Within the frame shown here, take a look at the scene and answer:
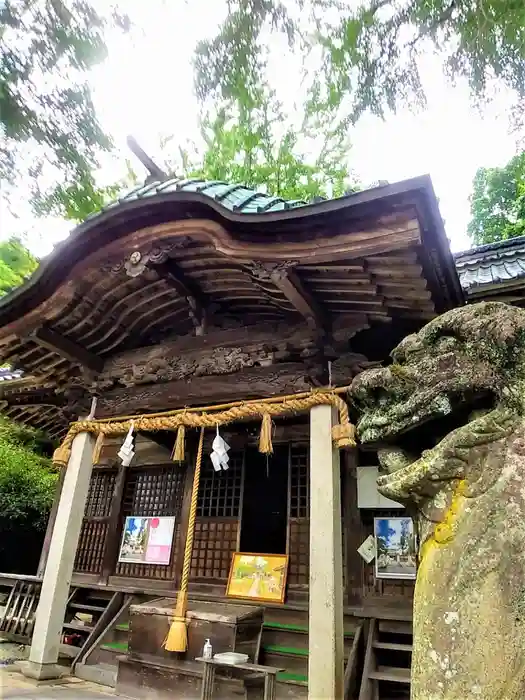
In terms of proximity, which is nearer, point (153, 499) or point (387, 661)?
point (387, 661)

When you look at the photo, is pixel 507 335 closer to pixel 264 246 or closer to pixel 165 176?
pixel 264 246

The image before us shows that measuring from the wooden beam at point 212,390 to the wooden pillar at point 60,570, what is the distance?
35.0 inches

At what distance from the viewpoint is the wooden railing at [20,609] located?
6430 mm

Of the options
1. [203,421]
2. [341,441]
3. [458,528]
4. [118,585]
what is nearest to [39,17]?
[203,421]

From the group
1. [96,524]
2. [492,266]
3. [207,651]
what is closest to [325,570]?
[207,651]

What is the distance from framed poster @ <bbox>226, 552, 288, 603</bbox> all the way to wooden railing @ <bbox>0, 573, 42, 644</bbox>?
286cm

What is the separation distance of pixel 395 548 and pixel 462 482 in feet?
11.9

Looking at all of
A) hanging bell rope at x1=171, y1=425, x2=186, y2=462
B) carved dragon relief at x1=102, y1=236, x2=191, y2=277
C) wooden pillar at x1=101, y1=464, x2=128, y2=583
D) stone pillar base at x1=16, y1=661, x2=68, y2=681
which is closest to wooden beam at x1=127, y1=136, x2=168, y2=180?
carved dragon relief at x1=102, y1=236, x2=191, y2=277

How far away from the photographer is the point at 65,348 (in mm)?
6426

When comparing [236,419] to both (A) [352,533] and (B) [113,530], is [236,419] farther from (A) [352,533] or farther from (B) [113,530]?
(B) [113,530]

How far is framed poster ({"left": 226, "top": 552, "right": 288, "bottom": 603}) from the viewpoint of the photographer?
18.3 ft

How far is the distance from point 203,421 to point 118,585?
3.27m

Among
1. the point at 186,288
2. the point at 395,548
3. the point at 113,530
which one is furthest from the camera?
the point at 113,530

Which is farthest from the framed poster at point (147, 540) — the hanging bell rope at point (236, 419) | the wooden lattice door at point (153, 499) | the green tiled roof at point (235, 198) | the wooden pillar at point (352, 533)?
the green tiled roof at point (235, 198)
